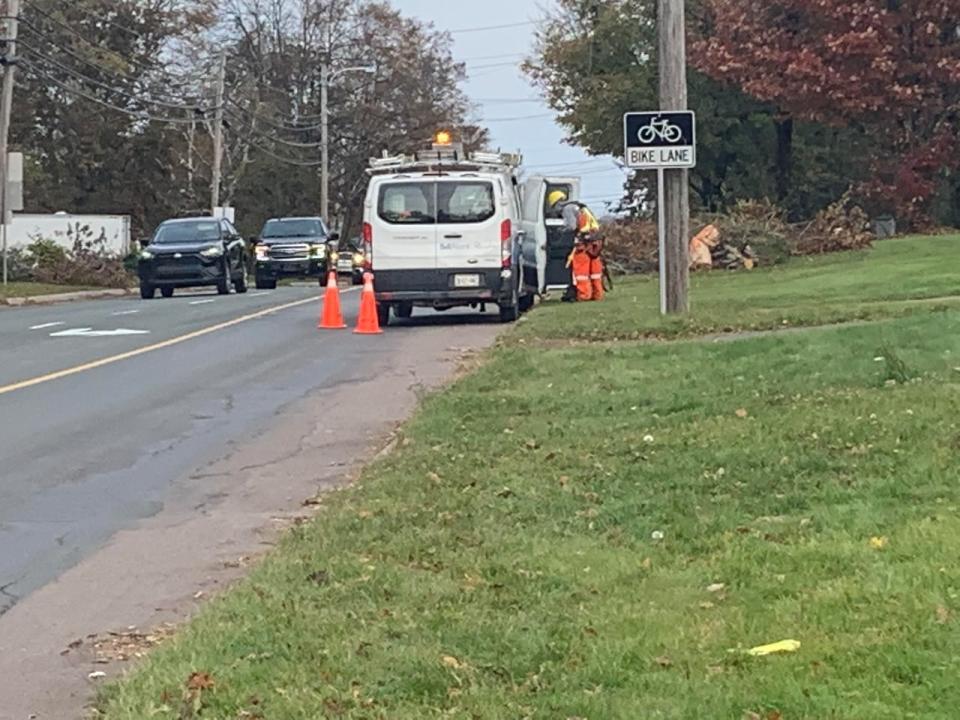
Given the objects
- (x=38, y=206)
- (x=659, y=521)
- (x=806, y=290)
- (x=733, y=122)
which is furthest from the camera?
(x=38, y=206)

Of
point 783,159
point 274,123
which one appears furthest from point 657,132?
point 274,123

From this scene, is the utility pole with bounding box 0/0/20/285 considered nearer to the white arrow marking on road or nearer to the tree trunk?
the white arrow marking on road

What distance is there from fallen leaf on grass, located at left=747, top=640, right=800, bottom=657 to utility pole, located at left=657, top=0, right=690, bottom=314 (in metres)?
13.9

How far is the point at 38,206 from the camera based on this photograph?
67500 millimetres

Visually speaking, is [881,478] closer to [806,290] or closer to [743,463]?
[743,463]

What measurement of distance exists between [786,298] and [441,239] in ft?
15.4

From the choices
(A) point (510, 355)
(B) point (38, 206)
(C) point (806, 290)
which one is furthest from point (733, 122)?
(B) point (38, 206)

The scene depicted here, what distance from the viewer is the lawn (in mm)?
5141

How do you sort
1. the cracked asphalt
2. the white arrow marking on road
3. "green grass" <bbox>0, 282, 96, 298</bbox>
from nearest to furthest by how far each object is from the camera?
1. the cracked asphalt
2. the white arrow marking on road
3. "green grass" <bbox>0, 282, 96, 298</bbox>

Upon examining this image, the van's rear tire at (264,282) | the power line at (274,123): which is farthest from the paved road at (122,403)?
the power line at (274,123)

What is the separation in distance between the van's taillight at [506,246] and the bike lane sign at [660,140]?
3.69 meters

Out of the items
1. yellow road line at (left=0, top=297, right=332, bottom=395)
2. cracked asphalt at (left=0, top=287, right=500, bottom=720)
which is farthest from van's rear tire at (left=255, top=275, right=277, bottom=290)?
cracked asphalt at (left=0, top=287, right=500, bottom=720)

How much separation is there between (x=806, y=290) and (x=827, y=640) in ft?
62.0

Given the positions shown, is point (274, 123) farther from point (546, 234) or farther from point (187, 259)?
point (546, 234)
